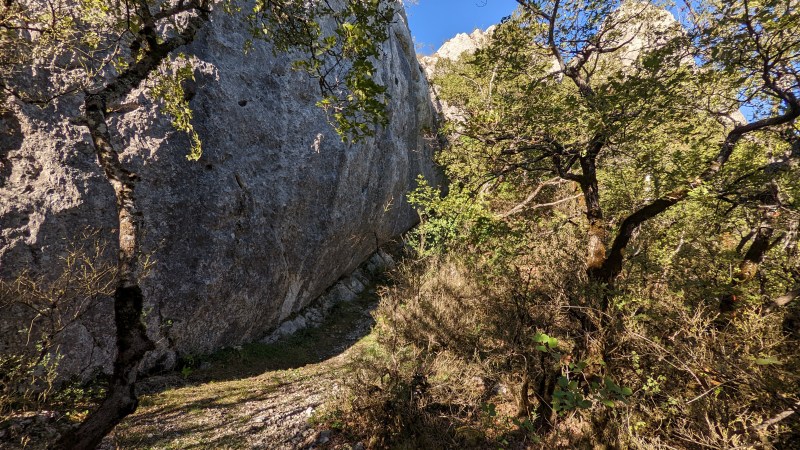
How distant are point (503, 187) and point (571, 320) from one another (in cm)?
330

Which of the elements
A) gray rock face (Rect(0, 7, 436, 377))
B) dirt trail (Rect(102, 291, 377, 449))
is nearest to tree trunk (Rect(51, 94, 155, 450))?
dirt trail (Rect(102, 291, 377, 449))

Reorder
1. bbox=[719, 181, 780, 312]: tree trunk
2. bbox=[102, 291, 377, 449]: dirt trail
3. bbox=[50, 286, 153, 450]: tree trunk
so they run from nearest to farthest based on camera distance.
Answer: bbox=[50, 286, 153, 450]: tree trunk
bbox=[719, 181, 780, 312]: tree trunk
bbox=[102, 291, 377, 449]: dirt trail

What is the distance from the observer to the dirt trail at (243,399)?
663cm

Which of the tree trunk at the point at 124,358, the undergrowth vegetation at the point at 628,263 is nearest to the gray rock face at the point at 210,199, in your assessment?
the undergrowth vegetation at the point at 628,263

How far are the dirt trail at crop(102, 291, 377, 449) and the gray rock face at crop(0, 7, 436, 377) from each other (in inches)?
37.4

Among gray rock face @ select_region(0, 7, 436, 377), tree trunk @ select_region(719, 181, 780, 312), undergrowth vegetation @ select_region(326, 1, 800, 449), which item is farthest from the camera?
gray rock face @ select_region(0, 7, 436, 377)

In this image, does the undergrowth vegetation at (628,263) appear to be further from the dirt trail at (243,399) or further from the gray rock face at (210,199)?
the gray rock face at (210,199)

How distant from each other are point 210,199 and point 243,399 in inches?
237

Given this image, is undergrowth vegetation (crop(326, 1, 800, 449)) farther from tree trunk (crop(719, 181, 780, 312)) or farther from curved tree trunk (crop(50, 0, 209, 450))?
curved tree trunk (crop(50, 0, 209, 450))

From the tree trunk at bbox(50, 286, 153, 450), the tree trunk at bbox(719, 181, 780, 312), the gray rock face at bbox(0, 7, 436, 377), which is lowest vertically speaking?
the tree trunk at bbox(719, 181, 780, 312)

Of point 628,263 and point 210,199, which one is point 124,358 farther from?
point 628,263

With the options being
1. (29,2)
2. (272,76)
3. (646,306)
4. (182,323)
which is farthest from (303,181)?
(646,306)

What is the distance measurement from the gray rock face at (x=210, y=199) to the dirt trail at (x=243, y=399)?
950mm

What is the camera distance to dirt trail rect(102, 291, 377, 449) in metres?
6.63
